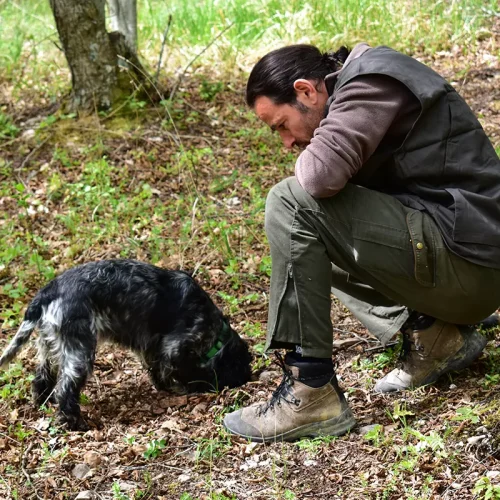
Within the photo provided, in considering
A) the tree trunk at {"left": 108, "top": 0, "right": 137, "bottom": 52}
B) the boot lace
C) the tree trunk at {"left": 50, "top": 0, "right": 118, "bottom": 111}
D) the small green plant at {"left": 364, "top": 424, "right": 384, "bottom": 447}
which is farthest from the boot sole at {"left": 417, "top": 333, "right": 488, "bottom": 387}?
the tree trunk at {"left": 108, "top": 0, "right": 137, "bottom": 52}

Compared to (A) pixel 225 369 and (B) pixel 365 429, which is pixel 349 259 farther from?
(A) pixel 225 369

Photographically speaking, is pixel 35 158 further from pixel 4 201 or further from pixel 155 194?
pixel 155 194

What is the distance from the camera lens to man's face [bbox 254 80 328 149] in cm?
338

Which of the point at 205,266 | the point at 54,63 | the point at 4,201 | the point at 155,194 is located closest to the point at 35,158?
the point at 4,201

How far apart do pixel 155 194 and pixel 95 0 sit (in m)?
1.96

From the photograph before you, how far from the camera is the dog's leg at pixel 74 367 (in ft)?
12.7

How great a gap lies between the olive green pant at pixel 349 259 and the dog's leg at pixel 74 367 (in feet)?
3.92

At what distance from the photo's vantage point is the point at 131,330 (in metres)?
4.24

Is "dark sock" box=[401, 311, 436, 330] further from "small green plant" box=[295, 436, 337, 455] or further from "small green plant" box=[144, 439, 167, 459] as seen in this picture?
"small green plant" box=[144, 439, 167, 459]

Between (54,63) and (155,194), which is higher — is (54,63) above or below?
above

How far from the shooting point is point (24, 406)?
412 centimetres

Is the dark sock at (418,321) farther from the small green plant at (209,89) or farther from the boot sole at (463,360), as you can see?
the small green plant at (209,89)

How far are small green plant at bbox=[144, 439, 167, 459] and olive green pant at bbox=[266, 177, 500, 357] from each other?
2.51 ft

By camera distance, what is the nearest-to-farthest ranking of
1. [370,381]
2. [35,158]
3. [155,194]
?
[370,381], [155,194], [35,158]
